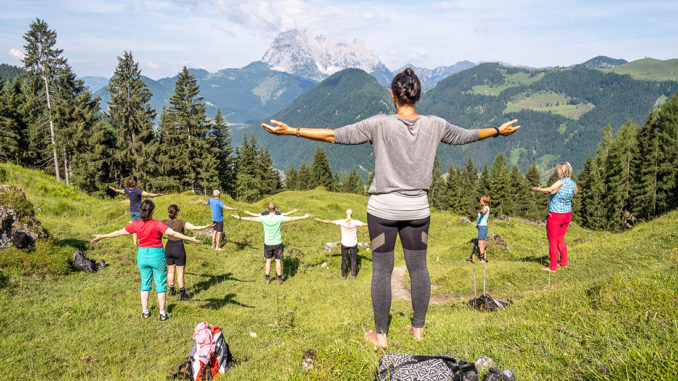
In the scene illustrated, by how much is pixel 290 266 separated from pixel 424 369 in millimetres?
12545

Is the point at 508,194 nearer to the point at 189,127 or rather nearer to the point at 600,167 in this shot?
the point at 600,167

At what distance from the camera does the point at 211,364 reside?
5.40 metres

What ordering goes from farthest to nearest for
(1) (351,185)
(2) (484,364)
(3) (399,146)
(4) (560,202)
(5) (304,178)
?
(1) (351,185), (5) (304,178), (4) (560,202), (3) (399,146), (2) (484,364)

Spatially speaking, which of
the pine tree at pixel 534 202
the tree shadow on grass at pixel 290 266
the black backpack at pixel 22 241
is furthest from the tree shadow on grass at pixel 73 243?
the pine tree at pixel 534 202

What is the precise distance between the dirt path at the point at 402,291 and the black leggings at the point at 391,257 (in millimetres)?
6002

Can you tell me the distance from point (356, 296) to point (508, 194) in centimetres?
7629

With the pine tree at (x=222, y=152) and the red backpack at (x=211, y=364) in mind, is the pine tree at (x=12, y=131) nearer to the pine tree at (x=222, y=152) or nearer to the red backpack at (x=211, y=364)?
the pine tree at (x=222, y=152)

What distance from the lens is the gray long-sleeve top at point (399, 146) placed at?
3836 mm

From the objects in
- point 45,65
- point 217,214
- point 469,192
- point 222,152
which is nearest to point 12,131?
point 45,65

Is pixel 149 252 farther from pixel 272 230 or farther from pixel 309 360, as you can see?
pixel 309 360

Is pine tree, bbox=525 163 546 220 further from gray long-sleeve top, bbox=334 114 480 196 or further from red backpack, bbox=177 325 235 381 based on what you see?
red backpack, bbox=177 325 235 381

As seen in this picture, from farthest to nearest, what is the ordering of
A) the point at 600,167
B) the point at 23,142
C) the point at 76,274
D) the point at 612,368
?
1. the point at 600,167
2. the point at 23,142
3. the point at 76,274
4. the point at 612,368

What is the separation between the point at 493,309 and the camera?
23.2 ft

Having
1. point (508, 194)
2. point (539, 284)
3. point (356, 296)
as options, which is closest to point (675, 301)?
point (539, 284)
